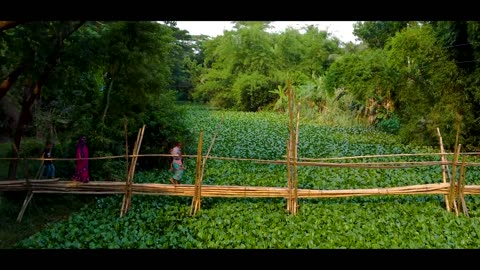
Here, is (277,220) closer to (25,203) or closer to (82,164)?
(82,164)

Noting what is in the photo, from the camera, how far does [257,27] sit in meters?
10.6

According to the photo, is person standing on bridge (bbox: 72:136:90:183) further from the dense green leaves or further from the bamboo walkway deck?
the dense green leaves

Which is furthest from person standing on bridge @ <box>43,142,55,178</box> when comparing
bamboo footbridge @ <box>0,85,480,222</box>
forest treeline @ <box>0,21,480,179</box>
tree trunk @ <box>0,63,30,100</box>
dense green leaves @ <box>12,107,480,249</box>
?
tree trunk @ <box>0,63,30,100</box>

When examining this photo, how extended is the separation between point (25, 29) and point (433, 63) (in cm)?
707

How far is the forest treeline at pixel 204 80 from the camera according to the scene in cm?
588

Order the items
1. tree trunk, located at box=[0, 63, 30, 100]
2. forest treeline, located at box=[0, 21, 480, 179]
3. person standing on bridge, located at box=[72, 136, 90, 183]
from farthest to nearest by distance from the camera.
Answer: forest treeline, located at box=[0, 21, 480, 179]
person standing on bridge, located at box=[72, 136, 90, 183]
tree trunk, located at box=[0, 63, 30, 100]

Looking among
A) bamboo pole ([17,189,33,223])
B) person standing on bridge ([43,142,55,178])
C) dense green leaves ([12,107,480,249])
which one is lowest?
dense green leaves ([12,107,480,249])

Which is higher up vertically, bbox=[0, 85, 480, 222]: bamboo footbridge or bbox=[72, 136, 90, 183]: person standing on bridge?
bbox=[72, 136, 90, 183]: person standing on bridge

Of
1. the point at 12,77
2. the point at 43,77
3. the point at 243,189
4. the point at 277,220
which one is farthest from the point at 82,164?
the point at 277,220

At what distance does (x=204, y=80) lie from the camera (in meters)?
9.48

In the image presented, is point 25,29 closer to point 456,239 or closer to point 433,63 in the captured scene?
point 456,239

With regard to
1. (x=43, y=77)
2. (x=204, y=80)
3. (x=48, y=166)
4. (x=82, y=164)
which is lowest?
(x=48, y=166)

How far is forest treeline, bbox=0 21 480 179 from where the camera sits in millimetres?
5875
